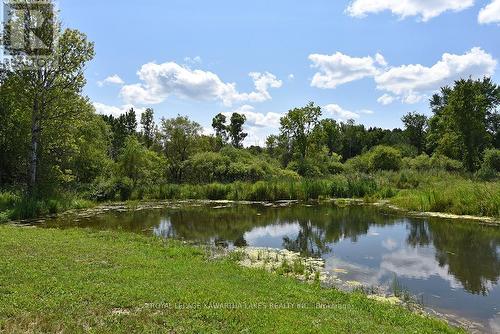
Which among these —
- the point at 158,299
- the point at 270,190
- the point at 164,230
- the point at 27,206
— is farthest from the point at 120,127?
the point at 158,299

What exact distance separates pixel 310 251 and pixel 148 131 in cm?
5600

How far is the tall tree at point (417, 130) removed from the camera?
79.4 meters

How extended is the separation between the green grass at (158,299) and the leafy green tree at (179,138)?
33.3 metres

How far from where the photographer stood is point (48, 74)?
23.8 metres

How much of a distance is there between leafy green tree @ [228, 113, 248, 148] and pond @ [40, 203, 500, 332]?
45.3 meters

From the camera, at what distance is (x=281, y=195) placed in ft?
106

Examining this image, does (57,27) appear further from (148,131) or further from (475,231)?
(148,131)

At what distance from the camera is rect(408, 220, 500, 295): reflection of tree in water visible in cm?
1097

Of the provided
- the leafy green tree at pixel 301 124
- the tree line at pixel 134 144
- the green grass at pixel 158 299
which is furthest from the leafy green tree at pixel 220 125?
the green grass at pixel 158 299

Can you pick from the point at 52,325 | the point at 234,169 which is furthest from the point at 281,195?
the point at 52,325

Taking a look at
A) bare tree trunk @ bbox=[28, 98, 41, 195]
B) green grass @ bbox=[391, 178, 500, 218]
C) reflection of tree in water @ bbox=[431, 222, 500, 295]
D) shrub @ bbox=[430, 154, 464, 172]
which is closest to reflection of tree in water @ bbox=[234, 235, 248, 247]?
reflection of tree in water @ bbox=[431, 222, 500, 295]

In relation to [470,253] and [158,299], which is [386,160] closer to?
[470,253]

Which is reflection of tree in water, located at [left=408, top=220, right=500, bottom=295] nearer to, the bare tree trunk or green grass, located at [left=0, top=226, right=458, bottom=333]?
green grass, located at [left=0, top=226, right=458, bottom=333]

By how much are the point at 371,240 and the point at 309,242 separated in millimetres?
2603
